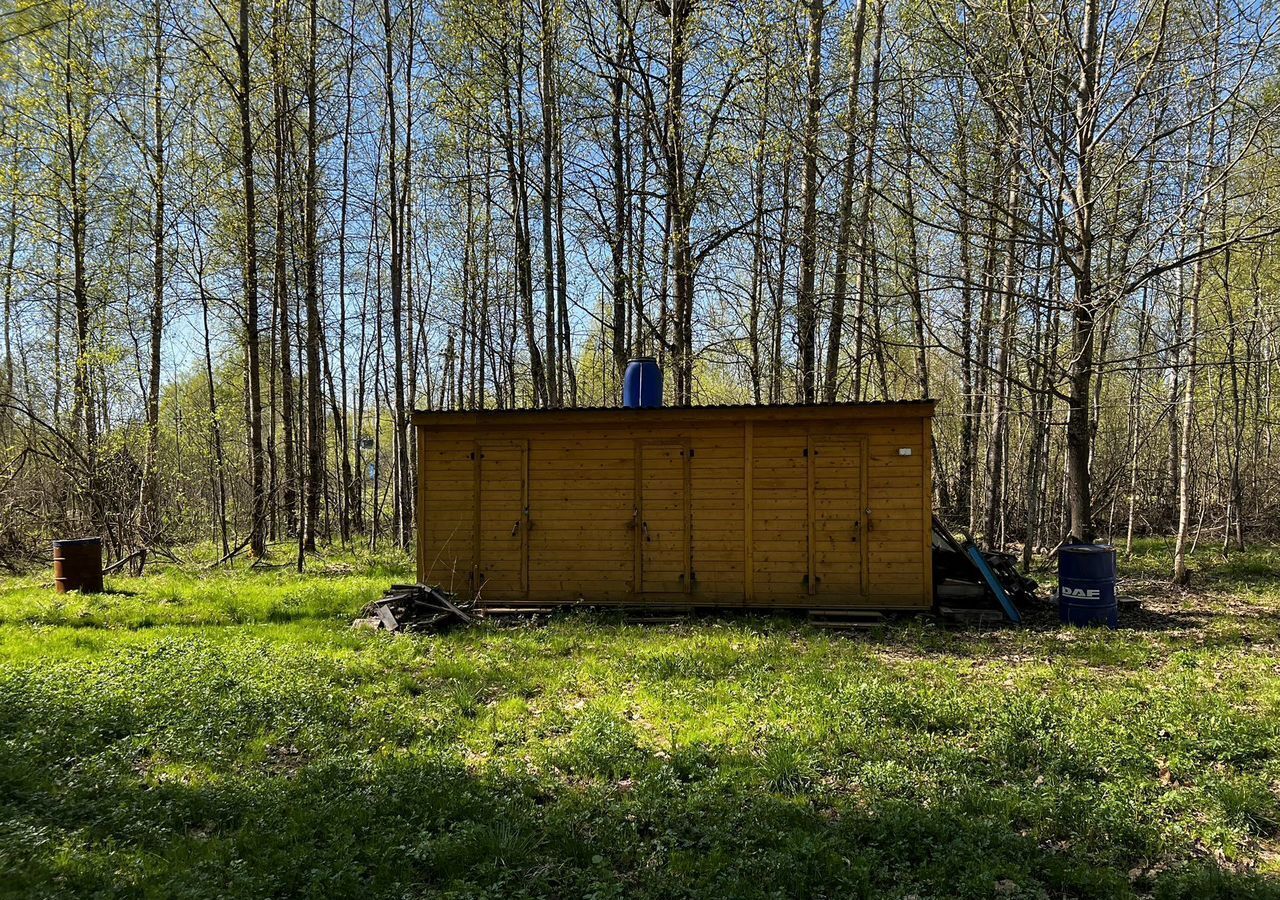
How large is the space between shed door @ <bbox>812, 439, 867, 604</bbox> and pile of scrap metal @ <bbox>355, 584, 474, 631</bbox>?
4.34m

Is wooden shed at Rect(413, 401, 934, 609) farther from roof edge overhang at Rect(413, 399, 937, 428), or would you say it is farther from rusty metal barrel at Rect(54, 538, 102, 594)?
rusty metal barrel at Rect(54, 538, 102, 594)

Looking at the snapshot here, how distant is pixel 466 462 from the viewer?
896cm

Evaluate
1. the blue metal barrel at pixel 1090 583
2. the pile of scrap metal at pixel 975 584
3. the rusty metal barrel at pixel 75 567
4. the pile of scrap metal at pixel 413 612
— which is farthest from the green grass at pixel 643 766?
the rusty metal barrel at pixel 75 567

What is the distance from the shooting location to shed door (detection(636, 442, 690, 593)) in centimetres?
859

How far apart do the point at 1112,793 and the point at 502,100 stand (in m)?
14.9

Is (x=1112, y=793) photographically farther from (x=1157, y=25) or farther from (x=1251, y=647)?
(x=1157, y=25)

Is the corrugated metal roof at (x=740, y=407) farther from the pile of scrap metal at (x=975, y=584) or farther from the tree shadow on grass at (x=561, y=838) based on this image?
the tree shadow on grass at (x=561, y=838)

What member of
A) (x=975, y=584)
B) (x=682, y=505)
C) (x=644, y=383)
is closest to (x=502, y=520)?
(x=682, y=505)

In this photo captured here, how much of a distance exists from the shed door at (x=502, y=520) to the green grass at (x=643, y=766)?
188 centimetres

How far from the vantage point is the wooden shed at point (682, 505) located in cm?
816

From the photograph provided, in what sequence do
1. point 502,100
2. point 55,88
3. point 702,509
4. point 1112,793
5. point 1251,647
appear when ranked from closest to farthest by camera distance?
point 1112,793
point 1251,647
point 702,509
point 55,88
point 502,100

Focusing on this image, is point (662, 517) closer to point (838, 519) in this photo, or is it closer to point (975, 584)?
point (838, 519)

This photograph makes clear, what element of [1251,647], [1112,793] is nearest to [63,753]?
[1112,793]

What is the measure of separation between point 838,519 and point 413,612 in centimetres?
520
